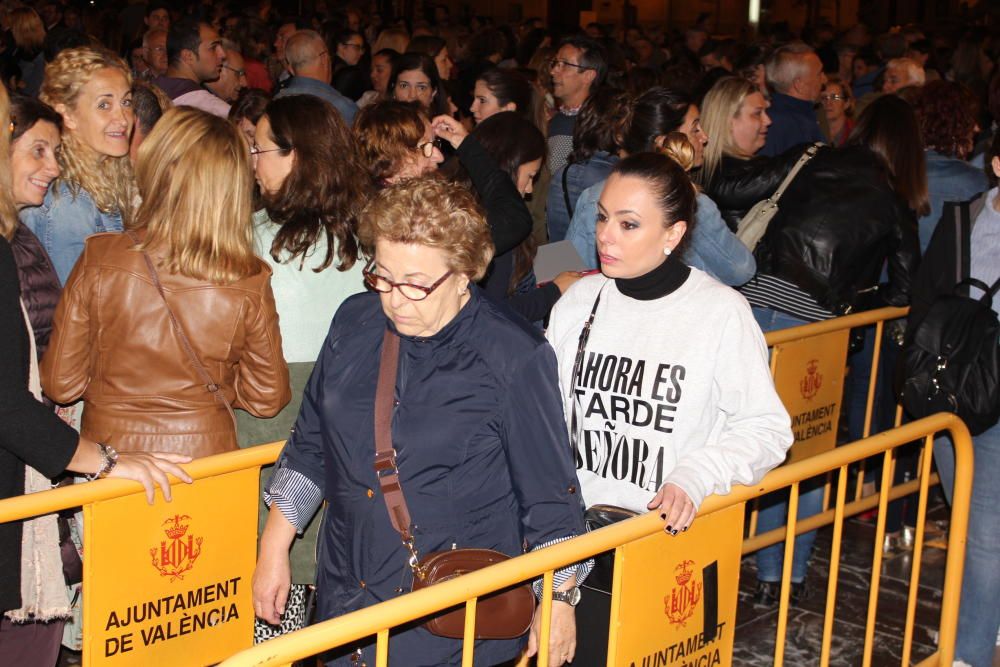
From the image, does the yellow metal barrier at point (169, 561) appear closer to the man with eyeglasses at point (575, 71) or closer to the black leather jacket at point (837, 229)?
the black leather jacket at point (837, 229)

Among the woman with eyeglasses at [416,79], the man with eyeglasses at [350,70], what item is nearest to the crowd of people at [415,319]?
the woman with eyeglasses at [416,79]

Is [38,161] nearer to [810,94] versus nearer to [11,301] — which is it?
[11,301]

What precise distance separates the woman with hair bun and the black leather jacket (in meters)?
1.92

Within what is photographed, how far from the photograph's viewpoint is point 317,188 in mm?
3822

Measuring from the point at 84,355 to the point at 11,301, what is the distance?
60cm

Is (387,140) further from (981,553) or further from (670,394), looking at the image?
(981,553)

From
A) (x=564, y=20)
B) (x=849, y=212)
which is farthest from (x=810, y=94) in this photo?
(x=564, y=20)

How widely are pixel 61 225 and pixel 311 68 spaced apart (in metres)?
3.62

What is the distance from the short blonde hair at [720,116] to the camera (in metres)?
5.55

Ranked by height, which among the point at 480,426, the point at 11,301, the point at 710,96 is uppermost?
the point at 710,96

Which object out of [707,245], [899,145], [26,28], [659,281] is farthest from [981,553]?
[26,28]

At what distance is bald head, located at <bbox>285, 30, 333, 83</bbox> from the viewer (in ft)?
24.0

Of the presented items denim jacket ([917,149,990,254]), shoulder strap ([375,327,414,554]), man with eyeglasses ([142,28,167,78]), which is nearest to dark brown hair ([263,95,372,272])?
shoulder strap ([375,327,414,554])

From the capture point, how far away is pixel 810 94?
23.8 feet
